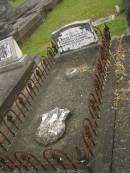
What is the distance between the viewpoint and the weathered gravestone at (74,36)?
8117 mm

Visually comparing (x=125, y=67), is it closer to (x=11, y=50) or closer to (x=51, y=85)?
(x=51, y=85)

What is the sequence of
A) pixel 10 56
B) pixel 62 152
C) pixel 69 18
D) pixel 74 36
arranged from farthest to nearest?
pixel 69 18 < pixel 10 56 < pixel 74 36 < pixel 62 152

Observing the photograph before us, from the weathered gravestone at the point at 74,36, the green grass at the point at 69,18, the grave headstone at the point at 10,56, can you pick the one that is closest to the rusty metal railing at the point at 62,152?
the weathered gravestone at the point at 74,36

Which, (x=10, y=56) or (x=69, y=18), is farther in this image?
(x=69, y=18)

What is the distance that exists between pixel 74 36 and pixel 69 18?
5590 millimetres

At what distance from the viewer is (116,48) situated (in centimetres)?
790

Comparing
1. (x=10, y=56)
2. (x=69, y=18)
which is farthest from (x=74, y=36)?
(x=69, y=18)

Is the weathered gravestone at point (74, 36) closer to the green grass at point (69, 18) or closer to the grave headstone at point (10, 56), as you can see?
the grave headstone at point (10, 56)

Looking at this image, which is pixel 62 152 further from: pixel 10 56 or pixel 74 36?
pixel 10 56

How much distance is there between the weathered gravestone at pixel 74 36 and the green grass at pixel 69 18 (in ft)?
5.25

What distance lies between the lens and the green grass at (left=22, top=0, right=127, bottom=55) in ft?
→ 35.4

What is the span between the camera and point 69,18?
13.7 meters

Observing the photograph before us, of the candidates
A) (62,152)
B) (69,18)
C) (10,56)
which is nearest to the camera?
(62,152)

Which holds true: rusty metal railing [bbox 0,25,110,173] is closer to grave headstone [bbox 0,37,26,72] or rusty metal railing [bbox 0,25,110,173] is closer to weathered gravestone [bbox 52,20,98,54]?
weathered gravestone [bbox 52,20,98,54]
